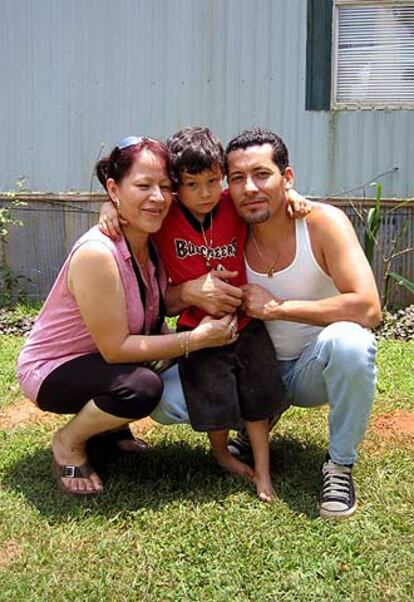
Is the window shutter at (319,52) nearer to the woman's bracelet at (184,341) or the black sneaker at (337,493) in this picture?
the woman's bracelet at (184,341)

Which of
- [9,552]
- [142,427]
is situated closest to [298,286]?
[142,427]

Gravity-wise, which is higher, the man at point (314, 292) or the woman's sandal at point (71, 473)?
the man at point (314, 292)

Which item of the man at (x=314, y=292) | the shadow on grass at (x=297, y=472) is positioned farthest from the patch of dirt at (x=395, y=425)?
the man at (x=314, y=292)

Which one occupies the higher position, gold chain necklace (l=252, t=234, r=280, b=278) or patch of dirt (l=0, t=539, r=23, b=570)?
gold chain necklace (l=252, t=234, r=280, b=278)

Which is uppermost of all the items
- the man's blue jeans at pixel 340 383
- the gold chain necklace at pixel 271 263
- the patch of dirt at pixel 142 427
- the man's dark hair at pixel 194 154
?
the man's dark hair at pixel 194 154

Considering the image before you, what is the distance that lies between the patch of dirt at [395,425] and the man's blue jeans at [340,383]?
2.60 feet

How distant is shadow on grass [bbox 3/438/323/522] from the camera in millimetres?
3172

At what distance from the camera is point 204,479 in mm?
3393

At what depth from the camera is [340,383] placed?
305 centimetres

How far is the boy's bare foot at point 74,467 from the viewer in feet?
10.7

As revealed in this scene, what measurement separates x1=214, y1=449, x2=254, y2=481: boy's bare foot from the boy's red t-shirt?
57 cm

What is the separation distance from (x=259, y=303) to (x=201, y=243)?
0.33 meters

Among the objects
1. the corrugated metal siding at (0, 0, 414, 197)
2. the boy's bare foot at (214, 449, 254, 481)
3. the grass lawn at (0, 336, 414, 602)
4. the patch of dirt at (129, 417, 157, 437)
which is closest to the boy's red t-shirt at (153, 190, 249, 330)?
the boy's bare foot at (214, 449, 254, 481)

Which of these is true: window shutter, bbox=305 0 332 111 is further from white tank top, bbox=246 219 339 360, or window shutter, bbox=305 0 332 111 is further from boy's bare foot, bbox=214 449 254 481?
boy's bare foot, bbox=214 449 254 481
